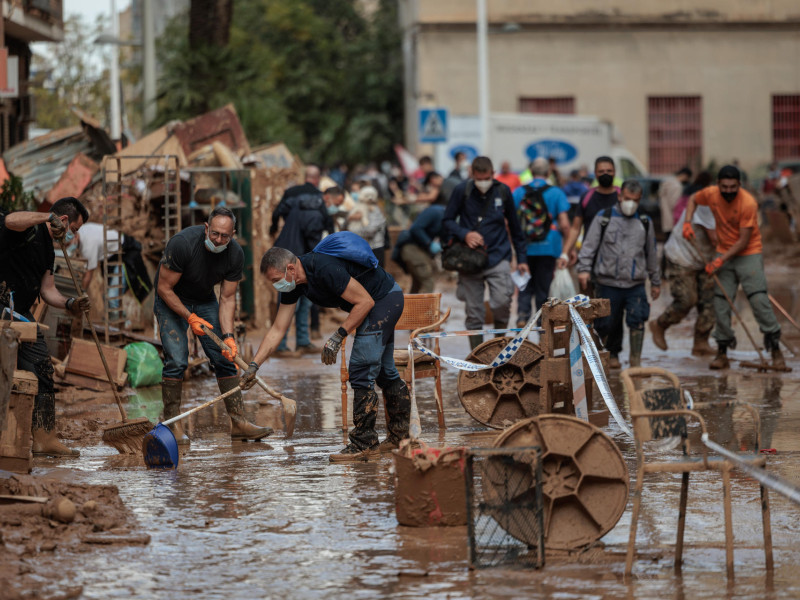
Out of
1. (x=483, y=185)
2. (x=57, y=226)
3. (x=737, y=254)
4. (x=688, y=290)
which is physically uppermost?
(x=483, y=185)

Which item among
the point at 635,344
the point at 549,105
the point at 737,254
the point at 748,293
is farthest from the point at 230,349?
the point at 549,105

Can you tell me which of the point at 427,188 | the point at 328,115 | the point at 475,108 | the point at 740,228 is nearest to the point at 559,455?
the point at 740,228

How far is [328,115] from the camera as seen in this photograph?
42188 millimetres

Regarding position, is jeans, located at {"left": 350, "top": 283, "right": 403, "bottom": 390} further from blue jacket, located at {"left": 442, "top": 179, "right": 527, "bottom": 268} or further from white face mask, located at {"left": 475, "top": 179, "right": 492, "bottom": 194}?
white face mask, located at {"left": 475, "top": 179, "right": 492, "bottom": 194}

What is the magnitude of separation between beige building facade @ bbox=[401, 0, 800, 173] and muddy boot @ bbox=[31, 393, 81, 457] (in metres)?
28.1

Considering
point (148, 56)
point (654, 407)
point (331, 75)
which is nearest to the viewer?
point (654, 407)

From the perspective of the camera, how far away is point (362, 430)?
8.41m

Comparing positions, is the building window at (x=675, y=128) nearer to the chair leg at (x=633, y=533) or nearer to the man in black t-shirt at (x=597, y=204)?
the man in black t-shirt at (x=597, y=204)

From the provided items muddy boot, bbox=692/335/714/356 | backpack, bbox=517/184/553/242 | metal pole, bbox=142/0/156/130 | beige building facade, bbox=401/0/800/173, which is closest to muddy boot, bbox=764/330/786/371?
muddy boot, bbox=692/335/714/356

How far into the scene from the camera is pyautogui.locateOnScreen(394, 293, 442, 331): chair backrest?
9.61 metres

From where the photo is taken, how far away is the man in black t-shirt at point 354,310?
8.07 metres

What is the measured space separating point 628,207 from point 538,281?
1.71 meters

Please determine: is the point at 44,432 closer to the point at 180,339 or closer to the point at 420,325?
the point at 180,339

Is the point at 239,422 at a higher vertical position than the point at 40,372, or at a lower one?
lower
